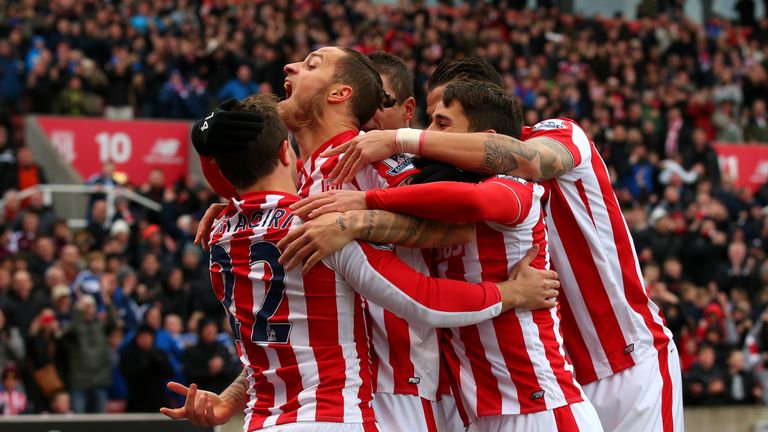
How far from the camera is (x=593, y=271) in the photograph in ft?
17.5

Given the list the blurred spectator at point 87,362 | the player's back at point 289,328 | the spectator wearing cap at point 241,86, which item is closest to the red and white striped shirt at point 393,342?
the player's back at point 289,328

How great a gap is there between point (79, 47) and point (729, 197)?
11.4 meters

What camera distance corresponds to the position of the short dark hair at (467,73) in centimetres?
519

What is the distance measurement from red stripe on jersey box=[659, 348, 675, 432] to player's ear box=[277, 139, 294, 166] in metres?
2.03

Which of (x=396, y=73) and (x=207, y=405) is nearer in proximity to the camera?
(x=207, y=405)

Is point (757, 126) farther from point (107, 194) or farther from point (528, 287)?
point (528, 287)

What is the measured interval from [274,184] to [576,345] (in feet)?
5.58

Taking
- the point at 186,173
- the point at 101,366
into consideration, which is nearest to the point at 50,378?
the point at 101,366

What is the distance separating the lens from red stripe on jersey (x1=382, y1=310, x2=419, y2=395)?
4988mm

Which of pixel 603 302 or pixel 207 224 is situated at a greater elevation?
pixel 207 224

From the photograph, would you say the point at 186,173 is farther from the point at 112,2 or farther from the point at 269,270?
the point at 269,270

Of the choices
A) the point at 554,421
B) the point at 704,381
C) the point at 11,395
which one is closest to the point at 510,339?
the point at 554,421

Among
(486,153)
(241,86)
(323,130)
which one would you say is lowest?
(486,153)

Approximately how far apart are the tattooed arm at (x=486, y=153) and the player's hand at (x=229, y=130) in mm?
669
